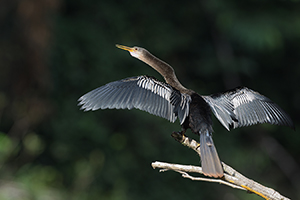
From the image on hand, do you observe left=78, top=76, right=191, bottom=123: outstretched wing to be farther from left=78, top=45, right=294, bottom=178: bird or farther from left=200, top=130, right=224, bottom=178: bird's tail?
left=200, top=130, right=224, bottom=178: bird's tail

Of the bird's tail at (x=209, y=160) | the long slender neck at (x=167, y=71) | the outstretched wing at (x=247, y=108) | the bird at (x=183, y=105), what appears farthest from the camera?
the long slender neck at (x=167, y=71)

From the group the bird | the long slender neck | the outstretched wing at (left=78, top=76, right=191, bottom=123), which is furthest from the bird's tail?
the long slender neck

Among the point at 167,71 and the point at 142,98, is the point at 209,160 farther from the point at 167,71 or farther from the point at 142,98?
the point at 167,71

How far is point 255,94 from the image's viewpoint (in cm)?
248

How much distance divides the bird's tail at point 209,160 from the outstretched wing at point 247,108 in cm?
35

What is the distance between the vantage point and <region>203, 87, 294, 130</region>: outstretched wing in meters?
2.31

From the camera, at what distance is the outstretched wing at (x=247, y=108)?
2311mm

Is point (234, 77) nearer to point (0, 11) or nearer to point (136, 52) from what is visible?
point (136, 52)

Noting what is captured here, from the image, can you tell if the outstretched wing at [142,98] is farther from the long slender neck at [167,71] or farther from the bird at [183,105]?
the long slender neck at [167,71]

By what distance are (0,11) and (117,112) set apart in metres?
2.04

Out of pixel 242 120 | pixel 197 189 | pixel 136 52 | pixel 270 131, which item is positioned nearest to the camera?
pixel 242 120

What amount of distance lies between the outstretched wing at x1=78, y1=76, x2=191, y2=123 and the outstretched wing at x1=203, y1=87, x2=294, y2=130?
232mm

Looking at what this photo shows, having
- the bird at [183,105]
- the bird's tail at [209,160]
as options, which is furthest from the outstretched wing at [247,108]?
the bird's tail at [209,160]

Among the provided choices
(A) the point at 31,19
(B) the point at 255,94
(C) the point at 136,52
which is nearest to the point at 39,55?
(A) the point at 31,19
